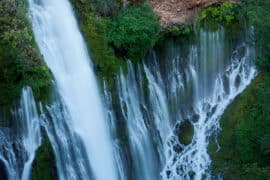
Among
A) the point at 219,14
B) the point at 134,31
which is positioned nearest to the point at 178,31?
the point at 219,14

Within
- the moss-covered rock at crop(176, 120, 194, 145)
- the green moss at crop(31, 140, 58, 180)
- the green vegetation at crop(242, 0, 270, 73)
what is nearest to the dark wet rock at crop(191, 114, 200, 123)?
the moss-covered rock at crop(176, 120, 194, 145)

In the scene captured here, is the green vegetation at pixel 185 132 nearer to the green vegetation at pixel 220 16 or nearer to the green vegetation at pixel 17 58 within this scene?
the green vegetation at pixel 220 16

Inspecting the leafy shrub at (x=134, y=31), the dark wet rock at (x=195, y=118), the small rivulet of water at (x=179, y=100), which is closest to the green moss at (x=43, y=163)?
the small rivulet of water at (x=179, y=100)

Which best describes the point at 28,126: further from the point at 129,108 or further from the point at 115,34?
the point at 115,34

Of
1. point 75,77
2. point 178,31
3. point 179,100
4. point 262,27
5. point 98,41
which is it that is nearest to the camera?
point 262,27

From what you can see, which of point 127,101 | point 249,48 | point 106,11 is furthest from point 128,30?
point 249,48

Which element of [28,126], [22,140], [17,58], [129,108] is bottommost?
[129,108]
